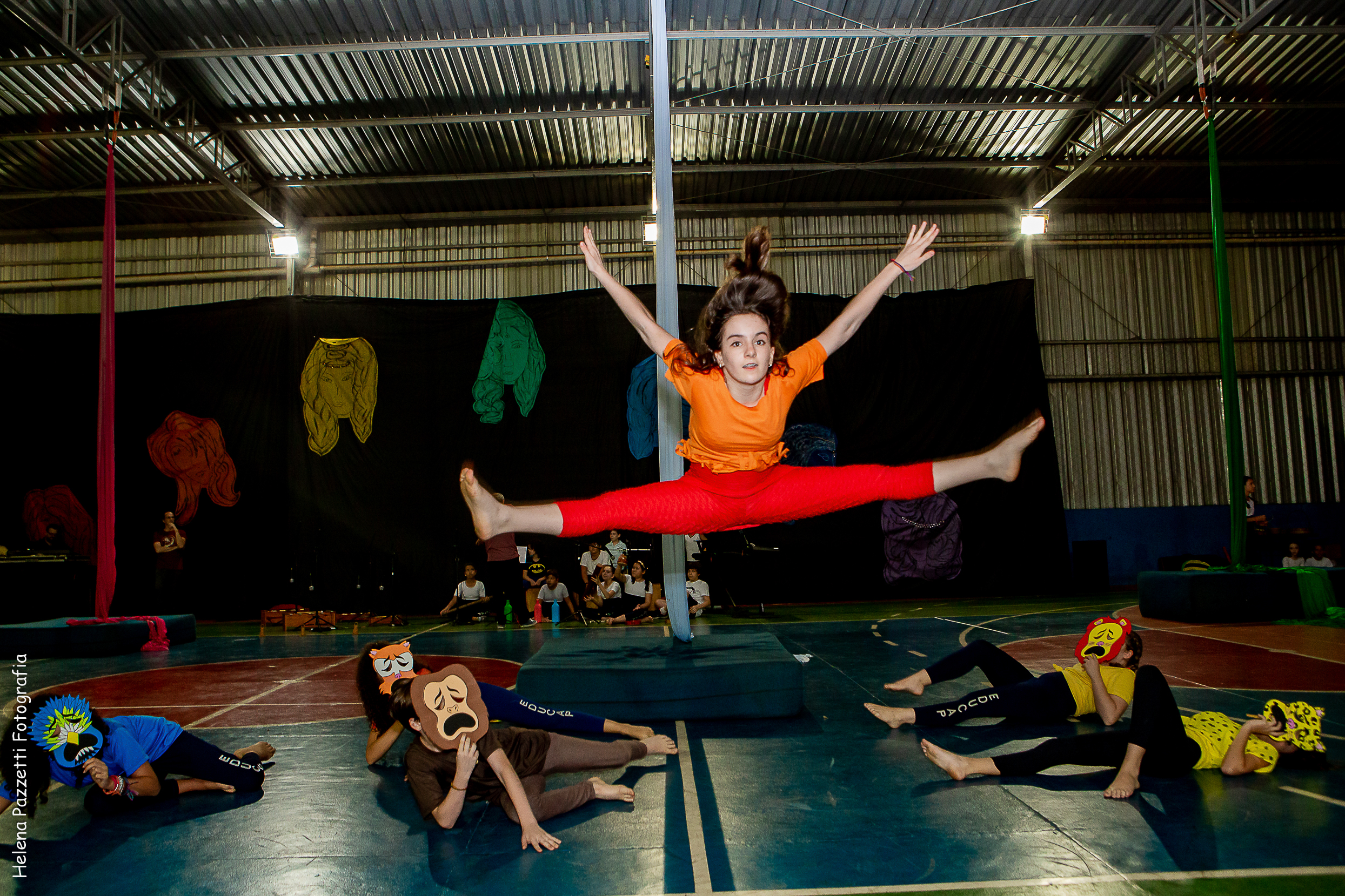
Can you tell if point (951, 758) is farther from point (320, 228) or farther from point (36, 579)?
point (320, 228)

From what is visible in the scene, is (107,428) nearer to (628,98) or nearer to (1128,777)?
(628,98)

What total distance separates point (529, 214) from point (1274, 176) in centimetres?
1303

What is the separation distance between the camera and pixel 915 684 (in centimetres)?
504

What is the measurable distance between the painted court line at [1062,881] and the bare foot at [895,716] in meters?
1.89

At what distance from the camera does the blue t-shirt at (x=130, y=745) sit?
135 inches

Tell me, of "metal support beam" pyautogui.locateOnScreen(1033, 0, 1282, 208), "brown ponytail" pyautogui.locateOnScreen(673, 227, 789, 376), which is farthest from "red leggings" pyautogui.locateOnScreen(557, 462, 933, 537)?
"metal support beam" pyautogui.locateOnScreen(1033, 0, 1282, 208)

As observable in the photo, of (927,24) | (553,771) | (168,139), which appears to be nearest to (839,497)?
(553,771)

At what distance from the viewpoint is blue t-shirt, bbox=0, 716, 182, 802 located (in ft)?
11.2

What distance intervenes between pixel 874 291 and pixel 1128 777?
231 cm

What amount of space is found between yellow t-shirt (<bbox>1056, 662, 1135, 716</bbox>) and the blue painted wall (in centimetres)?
1074

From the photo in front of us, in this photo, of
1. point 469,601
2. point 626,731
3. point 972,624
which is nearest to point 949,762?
point 626,731

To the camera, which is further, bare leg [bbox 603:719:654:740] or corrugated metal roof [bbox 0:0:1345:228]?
corrugated metal roof [bbox 0:0:1345:228]

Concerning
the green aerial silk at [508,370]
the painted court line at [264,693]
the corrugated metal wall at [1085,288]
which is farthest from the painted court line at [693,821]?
the corrugated metal wall at [1085,288]

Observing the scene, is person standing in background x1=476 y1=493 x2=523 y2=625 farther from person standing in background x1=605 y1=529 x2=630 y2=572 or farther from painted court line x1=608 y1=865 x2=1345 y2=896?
painted court line x1=608 y1=865 x2=1345 y2=896
